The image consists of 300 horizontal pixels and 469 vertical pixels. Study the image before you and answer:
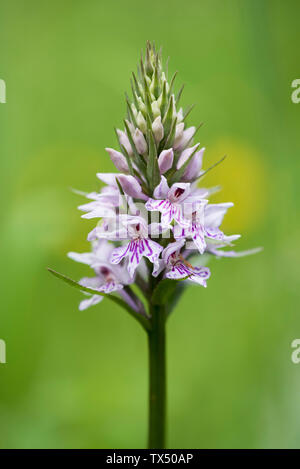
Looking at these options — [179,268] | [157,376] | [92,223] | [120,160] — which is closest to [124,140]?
[120,160]

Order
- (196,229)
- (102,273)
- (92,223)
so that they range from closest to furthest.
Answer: (196,229) → (102,273) → (92,223)

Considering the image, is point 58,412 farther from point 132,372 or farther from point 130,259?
point 130,259

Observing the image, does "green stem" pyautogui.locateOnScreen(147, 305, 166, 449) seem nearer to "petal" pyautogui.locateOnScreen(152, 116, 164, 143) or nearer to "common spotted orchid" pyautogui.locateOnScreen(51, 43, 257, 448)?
"common spotted orchid" pyautogui.locateOnScreen(51, 43, 257, 448)

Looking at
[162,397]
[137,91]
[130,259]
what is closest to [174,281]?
[130,259]

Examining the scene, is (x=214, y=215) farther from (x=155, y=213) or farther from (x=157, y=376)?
(x=157, y=376)

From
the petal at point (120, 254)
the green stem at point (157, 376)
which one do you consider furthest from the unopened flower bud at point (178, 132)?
the green stem at point (157, 376)

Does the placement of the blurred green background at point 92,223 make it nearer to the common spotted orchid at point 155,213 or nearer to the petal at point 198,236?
the common spotted orchid at point 155,213
